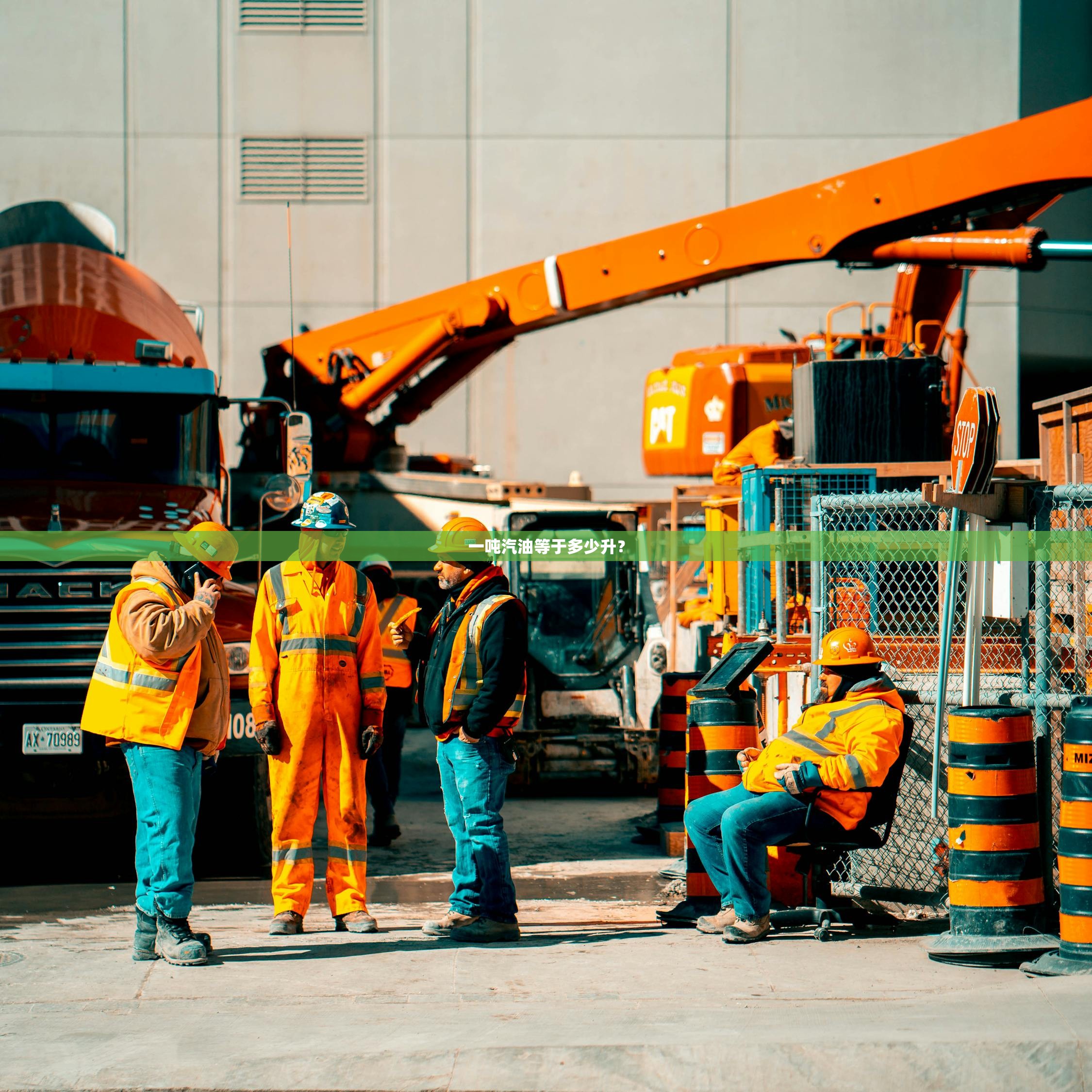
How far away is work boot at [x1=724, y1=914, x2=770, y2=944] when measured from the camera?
688 centimetres

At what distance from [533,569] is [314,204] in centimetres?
1194

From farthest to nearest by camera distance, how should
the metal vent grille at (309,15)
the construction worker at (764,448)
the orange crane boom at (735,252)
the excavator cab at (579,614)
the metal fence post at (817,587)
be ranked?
the metal vent grille at (309,15)
the excavator cab at (579,614)
the orange crane boom at (735,252)
the construction worker at (764,448)
the metal fence post at (817,587)

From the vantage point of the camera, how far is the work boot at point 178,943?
644cm

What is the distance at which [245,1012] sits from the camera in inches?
225

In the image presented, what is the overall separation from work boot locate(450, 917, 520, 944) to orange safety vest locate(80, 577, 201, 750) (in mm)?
1564

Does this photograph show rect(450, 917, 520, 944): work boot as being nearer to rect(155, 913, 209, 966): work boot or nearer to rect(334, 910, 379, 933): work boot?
rect(334, 910, 379, 933): work boot

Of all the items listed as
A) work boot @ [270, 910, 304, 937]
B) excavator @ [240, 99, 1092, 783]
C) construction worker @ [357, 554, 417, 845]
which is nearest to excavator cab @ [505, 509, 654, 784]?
excavator @ [240, 99, 1092, 783]

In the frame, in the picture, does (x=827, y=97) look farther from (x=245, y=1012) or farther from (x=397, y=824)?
(x=245, y=1012)

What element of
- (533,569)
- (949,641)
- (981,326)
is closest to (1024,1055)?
(949,641)

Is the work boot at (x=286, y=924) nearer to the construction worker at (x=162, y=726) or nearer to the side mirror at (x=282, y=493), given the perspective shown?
the construction worker at (x=162, y=726)

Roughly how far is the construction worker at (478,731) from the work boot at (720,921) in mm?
885

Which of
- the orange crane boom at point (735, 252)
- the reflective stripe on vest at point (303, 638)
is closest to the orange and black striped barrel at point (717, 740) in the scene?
the reflective stripe on vest at point (303, 638)

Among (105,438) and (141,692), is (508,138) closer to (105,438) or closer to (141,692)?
(105,438)

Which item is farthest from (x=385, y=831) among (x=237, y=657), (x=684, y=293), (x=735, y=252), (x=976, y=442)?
(x=684, y=293)
